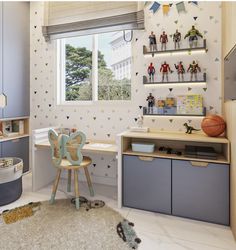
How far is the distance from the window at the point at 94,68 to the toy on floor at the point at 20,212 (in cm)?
156

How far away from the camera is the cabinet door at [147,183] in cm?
206

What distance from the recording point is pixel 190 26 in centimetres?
236

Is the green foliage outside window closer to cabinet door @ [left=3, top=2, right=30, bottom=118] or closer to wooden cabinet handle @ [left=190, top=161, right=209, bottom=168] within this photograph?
cabinet door @ [left=3, top=2, right=30, bottom=118]

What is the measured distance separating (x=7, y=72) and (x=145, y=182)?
2.40 metres

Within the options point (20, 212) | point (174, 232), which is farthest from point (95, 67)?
point (174, 232)

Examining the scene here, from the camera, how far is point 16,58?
118 inches

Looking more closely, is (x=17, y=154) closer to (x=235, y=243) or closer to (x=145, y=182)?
(x=145, y=182)

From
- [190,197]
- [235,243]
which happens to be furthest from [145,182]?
[235,243]

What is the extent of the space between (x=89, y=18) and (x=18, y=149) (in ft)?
7.12

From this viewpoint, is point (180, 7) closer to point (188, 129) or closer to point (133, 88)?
point (133, 88)

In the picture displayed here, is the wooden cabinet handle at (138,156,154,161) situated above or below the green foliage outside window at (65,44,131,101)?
below

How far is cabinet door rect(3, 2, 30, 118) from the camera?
284 cm

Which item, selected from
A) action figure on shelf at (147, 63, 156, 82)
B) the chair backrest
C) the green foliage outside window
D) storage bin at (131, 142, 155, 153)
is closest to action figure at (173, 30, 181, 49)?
action figure on shelf at (147, 63, 156, 82)

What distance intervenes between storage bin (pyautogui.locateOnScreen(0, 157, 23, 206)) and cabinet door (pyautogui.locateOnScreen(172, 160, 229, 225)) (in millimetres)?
1762
